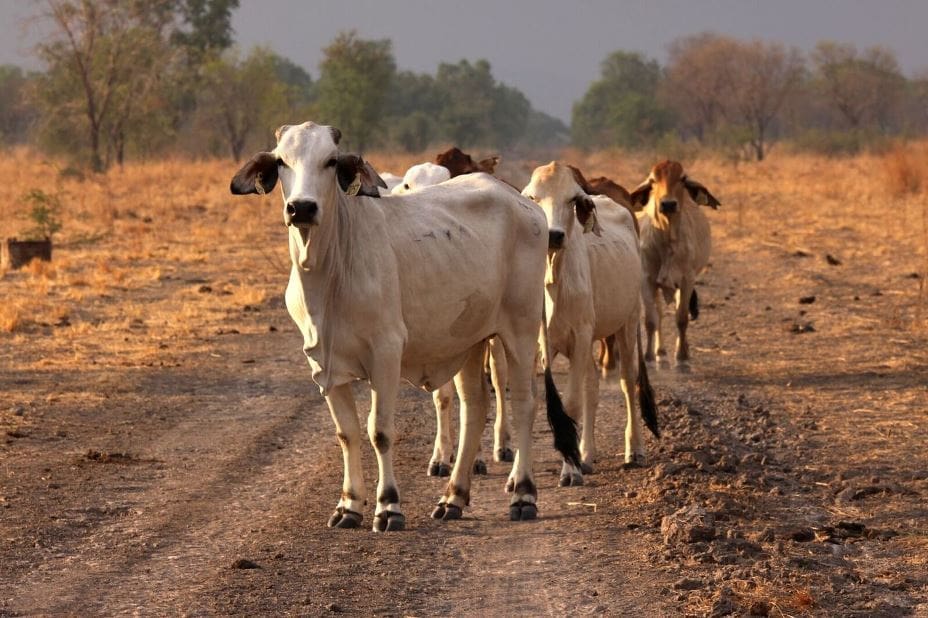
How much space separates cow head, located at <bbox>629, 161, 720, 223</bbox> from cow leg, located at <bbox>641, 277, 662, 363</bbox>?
0.68 meters

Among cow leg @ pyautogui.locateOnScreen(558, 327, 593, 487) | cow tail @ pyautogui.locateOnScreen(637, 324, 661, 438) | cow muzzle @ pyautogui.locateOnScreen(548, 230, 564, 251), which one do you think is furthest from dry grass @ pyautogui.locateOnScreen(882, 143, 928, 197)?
cow muzzle @ pyautogui.locateOnScreen(548, 230, 564, 251)

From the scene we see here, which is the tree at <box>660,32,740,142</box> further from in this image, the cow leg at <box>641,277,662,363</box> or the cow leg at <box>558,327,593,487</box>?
the cow leg at <box>558,327,593,487</box>

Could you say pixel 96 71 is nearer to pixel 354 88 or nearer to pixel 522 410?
pixel 354 88

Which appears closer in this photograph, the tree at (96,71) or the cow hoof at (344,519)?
the cow hoof at (344,519)

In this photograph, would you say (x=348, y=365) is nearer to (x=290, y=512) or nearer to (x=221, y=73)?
(x=290, y=512)

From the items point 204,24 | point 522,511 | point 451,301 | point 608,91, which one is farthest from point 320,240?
point 608,91

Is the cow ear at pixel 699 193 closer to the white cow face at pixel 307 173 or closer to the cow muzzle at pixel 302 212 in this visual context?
the white cow face at pixel 307 173

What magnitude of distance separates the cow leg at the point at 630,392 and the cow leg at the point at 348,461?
2.27 metres

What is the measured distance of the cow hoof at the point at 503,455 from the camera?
974cm

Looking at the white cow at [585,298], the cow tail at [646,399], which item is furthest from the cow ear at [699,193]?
the cow tail at [646,399]

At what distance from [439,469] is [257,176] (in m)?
2.53

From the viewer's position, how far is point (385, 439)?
25.1ft

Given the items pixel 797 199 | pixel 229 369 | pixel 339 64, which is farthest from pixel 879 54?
pixel 229 369

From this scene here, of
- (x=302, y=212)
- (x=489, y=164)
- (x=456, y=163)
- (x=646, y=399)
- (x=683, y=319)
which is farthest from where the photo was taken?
(x=683, y=319)
